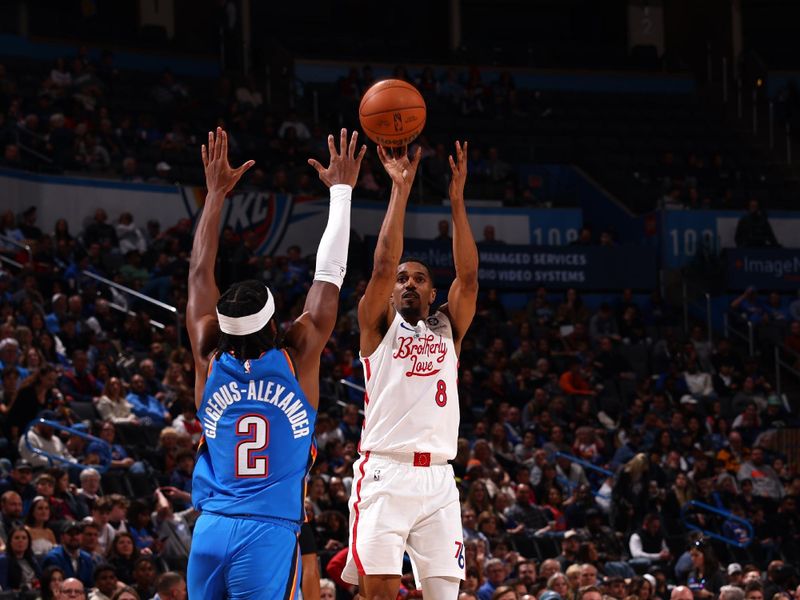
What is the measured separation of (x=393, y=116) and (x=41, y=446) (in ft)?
23.4

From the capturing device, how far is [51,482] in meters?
12.9

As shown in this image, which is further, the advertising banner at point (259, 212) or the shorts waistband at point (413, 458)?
the advertising banner at point (259, 212)

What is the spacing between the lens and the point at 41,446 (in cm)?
1411

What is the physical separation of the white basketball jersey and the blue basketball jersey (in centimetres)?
226

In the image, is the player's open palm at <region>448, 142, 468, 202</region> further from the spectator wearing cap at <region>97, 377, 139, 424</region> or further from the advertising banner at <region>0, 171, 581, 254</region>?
the advertising banner at <region>0, 171, 581, 254</region>

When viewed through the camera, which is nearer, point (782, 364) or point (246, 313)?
point (246, 313)

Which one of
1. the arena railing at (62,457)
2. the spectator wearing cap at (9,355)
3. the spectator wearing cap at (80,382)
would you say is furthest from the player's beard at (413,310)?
the spectator wearing cap at (80,382)

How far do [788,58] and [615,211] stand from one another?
27.4 feet

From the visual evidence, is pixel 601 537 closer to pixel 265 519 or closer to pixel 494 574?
pixel 494 574

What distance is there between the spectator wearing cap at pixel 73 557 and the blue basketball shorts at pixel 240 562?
6.73 meters

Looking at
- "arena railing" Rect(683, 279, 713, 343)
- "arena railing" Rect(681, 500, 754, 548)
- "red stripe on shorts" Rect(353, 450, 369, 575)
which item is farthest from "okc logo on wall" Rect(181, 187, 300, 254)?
"red stripe on shorts" Rect(353, 450, 369, 575)

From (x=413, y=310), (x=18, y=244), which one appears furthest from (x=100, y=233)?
(x=413, y=310)

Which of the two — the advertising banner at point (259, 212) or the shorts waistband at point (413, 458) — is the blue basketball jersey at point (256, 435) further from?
the advertising banner at point (259, 212)

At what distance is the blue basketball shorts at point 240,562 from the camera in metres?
5.56
